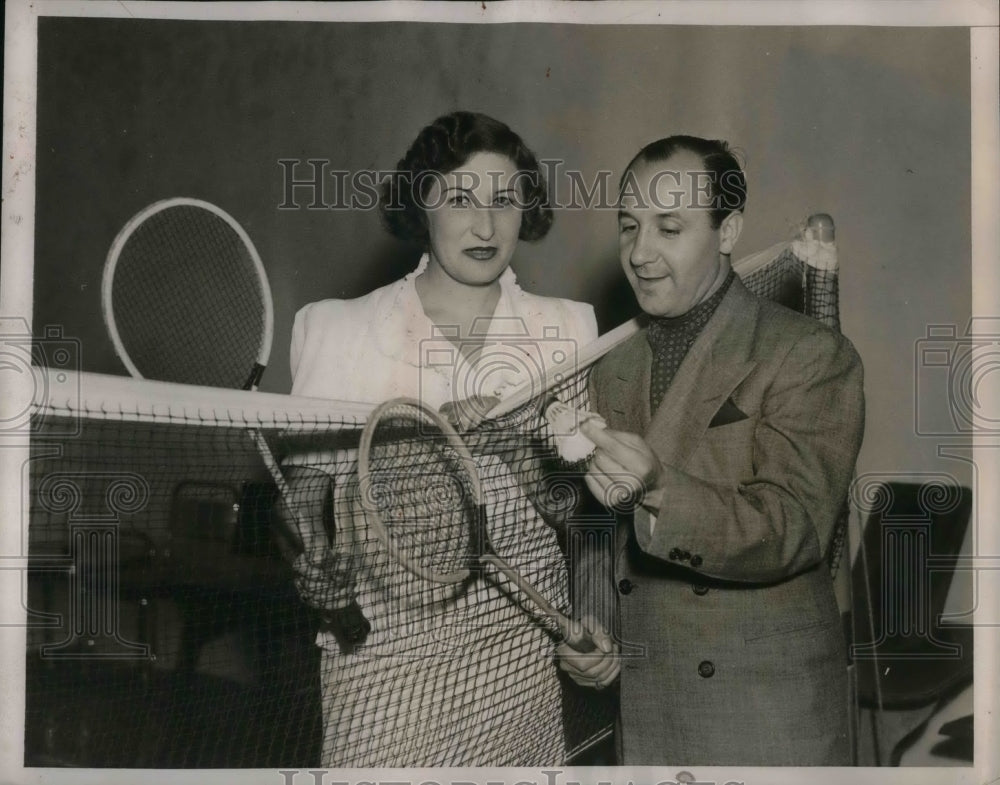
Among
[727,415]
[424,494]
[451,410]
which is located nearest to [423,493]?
[424,494]

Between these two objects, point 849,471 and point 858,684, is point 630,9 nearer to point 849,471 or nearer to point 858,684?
point 849,471

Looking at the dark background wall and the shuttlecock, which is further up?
the dark background wall

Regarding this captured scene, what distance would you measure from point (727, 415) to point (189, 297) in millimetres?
800

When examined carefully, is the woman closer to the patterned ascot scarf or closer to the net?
the net

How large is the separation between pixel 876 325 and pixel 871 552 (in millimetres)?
334

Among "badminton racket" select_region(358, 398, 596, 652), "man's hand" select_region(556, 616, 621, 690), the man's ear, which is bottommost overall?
"man's hand" select_region(556, 616, 621, 690)

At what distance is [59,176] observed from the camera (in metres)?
1.40

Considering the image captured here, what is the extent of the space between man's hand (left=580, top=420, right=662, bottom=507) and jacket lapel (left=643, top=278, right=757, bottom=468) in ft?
0.10

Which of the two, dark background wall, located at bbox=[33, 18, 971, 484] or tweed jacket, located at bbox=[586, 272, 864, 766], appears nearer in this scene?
tweed jacket, located at bbox=[586, 272, 864, 766]

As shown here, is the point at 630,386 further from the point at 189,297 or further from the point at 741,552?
the point at 189,297

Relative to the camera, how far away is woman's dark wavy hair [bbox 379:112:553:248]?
1.37 metres

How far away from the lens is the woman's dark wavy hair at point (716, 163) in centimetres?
135

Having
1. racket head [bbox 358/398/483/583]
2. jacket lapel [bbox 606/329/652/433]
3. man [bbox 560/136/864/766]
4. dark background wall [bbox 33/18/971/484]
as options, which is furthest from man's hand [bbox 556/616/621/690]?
dark background wall [bbox 33/18/971/484]

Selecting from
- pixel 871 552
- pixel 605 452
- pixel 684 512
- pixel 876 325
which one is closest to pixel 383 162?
pixel 605 452
